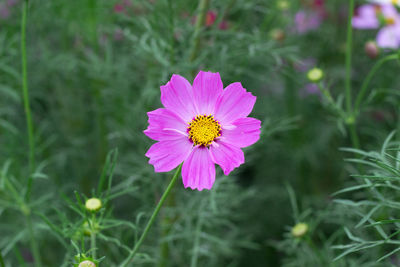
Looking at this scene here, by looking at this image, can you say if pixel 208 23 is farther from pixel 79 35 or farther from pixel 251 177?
pixel 251 177

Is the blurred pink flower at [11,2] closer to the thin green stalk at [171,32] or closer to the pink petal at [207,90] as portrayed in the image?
the thin green stalk at [171,32]

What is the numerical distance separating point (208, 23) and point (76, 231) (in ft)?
2.51

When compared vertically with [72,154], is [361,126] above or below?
below

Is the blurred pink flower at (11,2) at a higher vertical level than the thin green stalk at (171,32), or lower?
higher

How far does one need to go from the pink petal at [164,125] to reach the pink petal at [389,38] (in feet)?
3.24

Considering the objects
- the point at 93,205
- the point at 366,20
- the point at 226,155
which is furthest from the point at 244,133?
the point at 366,20

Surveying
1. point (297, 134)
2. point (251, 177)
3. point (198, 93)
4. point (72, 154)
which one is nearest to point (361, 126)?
point (297, 134)

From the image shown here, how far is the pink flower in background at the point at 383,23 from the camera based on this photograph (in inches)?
60.9

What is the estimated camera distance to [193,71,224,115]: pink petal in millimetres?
769

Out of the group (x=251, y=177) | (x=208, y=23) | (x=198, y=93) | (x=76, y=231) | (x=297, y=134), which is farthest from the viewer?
(x=251, y=177)

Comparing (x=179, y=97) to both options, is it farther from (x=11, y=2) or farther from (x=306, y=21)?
(x=306, y=21)

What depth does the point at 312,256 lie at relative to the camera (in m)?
1.24

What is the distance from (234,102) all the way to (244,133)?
0.06m

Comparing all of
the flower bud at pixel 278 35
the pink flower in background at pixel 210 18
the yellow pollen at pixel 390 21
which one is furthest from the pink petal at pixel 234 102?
the yellow pollen at pixel 390 21
